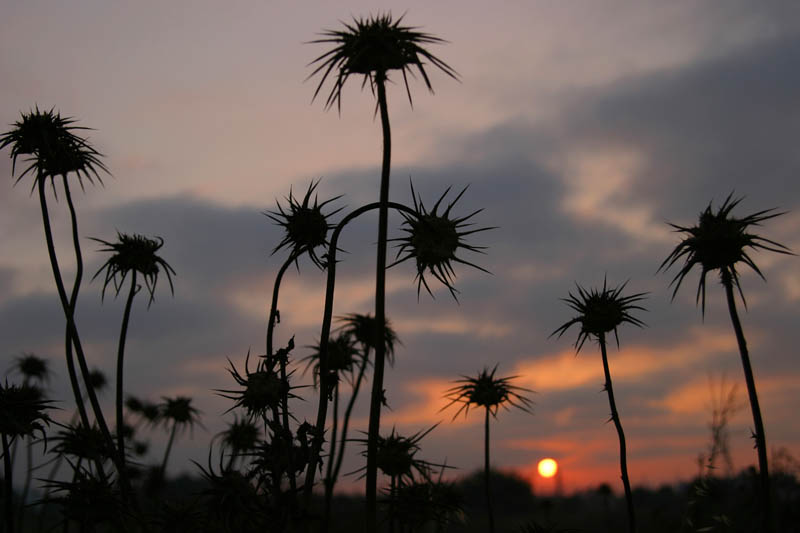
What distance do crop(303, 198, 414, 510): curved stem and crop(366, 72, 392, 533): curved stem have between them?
626 mm

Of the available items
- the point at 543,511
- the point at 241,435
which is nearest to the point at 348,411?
the point at 241,435

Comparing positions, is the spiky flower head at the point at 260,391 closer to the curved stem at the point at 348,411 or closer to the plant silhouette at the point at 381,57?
the plant silhouette at the point at 381,57

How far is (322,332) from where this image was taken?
1148 cm

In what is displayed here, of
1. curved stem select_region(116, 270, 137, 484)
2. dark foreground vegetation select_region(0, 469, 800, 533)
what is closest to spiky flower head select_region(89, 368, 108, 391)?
dark foreground vegetation select_region(0, 469, 800, 533)

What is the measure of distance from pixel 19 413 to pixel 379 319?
728cm

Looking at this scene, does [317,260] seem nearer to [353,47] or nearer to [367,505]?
[353,47]

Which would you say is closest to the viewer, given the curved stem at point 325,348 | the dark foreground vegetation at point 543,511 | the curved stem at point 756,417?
the curved stem at point 325,348

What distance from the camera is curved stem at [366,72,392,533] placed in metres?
9.53

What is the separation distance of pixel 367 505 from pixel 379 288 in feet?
9.35

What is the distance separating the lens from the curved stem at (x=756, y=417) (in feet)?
40.8

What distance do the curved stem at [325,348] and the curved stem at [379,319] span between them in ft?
2.05

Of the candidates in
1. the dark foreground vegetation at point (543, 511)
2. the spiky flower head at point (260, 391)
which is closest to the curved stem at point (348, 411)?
the dark foreground vegetation at point (543, 511)

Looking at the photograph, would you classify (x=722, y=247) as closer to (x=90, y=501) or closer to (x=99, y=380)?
(x=90, y=501)

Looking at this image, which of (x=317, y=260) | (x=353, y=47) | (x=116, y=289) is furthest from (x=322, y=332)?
(x=116, y=289)
